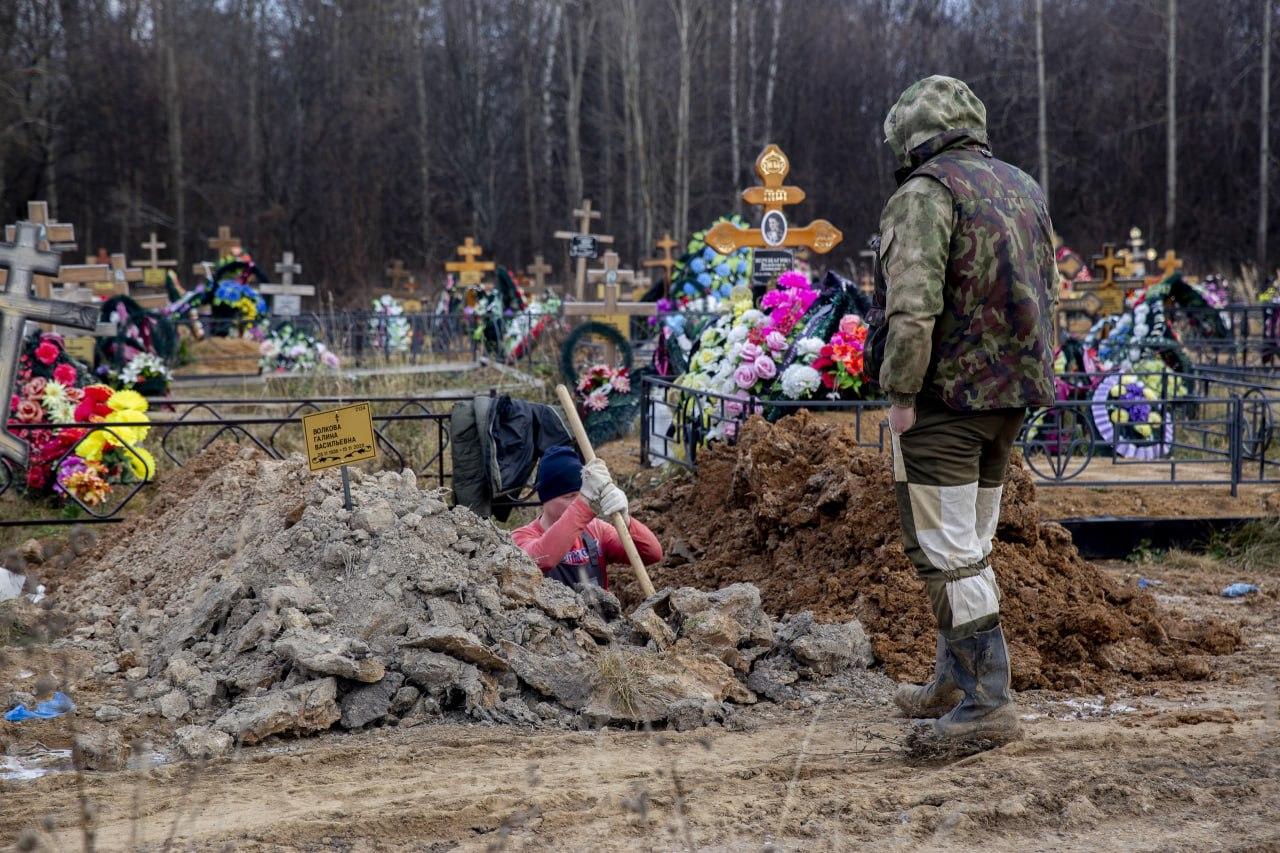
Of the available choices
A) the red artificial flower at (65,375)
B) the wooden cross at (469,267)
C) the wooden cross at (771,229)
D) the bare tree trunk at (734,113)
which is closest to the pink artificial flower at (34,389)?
the red artificial flower at (65,375)

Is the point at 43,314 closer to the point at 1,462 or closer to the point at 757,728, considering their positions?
the point at 1,462

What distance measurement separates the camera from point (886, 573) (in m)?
5.41

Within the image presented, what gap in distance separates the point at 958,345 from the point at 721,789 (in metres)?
1.51

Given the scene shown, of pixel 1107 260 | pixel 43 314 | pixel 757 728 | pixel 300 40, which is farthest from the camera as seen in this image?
pixel 300 40

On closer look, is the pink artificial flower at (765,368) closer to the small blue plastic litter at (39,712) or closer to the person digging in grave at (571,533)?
the person digging in grave at (571,533)

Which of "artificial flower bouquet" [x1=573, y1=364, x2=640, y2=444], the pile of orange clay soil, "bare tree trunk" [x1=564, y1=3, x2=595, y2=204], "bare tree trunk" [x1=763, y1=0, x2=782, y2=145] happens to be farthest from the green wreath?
"bare tree trunk" [x1=763, y1=0, x2=782, y2=145]

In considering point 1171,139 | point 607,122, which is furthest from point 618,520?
point 607,122

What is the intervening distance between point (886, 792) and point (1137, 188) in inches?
1343

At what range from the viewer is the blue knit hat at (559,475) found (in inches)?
217

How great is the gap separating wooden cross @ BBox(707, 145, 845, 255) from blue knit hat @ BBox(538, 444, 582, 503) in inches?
273

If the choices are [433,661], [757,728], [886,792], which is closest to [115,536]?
[433,661]

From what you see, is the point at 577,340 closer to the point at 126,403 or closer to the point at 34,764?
the point at 126,403

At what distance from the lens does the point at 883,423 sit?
748 centimetres

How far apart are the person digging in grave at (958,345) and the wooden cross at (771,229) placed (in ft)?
26.7
